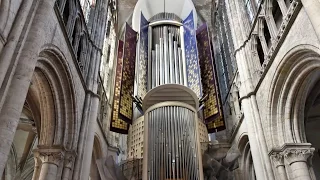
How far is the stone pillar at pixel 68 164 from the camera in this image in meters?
9.10

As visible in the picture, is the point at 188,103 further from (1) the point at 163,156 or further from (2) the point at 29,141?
(2) the point at 29,141

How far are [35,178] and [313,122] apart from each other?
422 inches

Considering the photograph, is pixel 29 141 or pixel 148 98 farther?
pixel 29 141

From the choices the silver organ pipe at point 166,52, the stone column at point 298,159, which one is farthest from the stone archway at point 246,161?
the silver organ pipe at point 166,52

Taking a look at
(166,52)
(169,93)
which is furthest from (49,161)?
(166,52)

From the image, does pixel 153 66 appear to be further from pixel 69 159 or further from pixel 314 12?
pixel 314 12

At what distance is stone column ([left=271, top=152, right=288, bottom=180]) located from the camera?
27.9 ft

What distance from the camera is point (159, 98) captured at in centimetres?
1321

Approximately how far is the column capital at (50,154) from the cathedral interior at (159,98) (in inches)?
1.2

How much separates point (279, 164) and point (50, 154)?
658 centimetres

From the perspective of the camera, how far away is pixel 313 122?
12695 millimetres

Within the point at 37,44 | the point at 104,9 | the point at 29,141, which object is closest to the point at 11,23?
the point at 37,44

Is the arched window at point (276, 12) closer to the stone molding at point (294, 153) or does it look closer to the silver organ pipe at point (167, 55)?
the stone molding at point (294, 153)

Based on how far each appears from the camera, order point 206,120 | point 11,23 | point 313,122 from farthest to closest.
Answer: point 206,120
point 313,122
point 11,23
